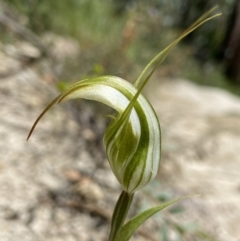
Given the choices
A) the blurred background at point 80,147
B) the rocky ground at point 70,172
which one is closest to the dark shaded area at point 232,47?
the blurred background at point 80,147

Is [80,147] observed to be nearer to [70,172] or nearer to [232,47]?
[70,172]

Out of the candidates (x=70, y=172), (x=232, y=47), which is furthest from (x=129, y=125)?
(x=232, y=47)

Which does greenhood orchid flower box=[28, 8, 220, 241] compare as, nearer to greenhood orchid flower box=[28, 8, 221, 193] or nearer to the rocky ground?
greenhood orchid flower box=[28, 8, 221, 193]

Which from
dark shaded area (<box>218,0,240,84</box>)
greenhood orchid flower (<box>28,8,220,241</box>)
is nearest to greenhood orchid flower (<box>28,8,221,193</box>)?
greenhood orchid flower (<box>28,8,220,241</box>)

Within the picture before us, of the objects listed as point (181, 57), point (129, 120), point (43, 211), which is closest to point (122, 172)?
point (129, 120)

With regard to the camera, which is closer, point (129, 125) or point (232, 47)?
point (129, 125)

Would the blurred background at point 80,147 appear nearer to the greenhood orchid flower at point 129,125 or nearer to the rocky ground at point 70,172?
the rocky ground at point 70,172

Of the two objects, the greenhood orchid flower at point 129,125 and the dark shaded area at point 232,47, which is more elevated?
the dark shaded area at point 232,47
